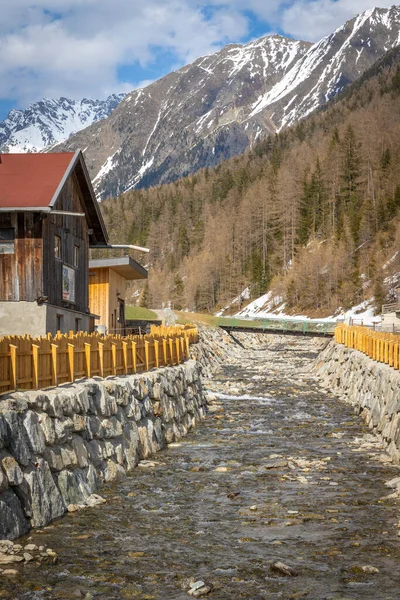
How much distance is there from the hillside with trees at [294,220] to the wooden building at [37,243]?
6207cm

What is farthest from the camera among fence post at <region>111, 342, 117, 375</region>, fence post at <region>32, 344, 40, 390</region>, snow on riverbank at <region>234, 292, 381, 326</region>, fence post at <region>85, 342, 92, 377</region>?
snow on riverbank at <region>234, 292, 381, 326</region>

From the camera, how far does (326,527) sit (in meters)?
12.1

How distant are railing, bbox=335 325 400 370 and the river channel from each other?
11.5 ft

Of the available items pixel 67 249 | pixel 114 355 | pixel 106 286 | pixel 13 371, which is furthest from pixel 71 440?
pixel 106 286

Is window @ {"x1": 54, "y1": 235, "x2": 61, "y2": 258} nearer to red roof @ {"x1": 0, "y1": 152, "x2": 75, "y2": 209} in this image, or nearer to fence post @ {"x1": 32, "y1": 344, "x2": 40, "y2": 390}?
red roof @ {"x1": 0, "y1": 152, "x2": 75, "y2": 209}

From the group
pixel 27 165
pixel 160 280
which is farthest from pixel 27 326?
pixel 160 280

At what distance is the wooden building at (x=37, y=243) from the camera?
26.9 meters

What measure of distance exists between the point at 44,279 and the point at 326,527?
18046mm

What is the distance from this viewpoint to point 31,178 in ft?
92.6

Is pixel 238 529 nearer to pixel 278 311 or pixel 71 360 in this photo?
pixel 71 360

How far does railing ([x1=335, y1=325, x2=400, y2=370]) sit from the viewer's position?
75.0ft

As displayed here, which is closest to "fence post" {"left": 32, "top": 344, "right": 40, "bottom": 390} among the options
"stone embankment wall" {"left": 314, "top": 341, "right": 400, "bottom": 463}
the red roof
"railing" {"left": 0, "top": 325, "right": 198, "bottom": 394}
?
"railing" {"left": 0, "top": 325, "right": 198, "bottom": 394}

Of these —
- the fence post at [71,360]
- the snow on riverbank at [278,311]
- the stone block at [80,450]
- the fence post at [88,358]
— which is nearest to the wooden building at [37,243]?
the fence post at [88,358]

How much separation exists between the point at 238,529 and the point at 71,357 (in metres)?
5.83
